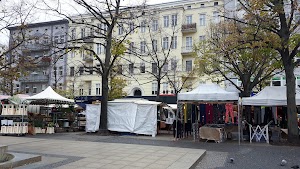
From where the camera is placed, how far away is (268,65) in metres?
20.3

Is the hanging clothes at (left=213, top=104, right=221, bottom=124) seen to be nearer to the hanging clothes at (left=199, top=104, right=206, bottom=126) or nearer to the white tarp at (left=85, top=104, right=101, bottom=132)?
the hanging clothes at (left=199, top=104, right=206, bottom=126)

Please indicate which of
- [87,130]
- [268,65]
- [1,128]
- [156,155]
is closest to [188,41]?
[268,65]

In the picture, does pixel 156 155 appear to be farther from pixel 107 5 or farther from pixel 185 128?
pixel 107 5

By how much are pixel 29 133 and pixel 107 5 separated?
9.16 m

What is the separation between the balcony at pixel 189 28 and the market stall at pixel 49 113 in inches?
852

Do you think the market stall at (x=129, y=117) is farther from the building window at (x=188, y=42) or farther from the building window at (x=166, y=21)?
the building window at (x=166, y=21)

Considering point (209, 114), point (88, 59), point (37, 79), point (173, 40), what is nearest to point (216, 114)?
point (209, 114)

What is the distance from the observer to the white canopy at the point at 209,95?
1330 cm

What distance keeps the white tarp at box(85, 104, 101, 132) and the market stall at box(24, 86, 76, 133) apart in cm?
201

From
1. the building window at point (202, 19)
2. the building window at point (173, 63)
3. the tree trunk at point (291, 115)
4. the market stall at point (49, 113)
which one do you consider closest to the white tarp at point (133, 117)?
the market stall at point (49, 113)

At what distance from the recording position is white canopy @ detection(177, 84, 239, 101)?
1330 cm

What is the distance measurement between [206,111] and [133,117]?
5.40 metres

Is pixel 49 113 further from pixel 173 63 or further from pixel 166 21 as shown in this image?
pixel 166 21

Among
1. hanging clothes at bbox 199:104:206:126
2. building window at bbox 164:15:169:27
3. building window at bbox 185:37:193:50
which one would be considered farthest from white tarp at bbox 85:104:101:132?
building window at bbox 164:15:169:27
